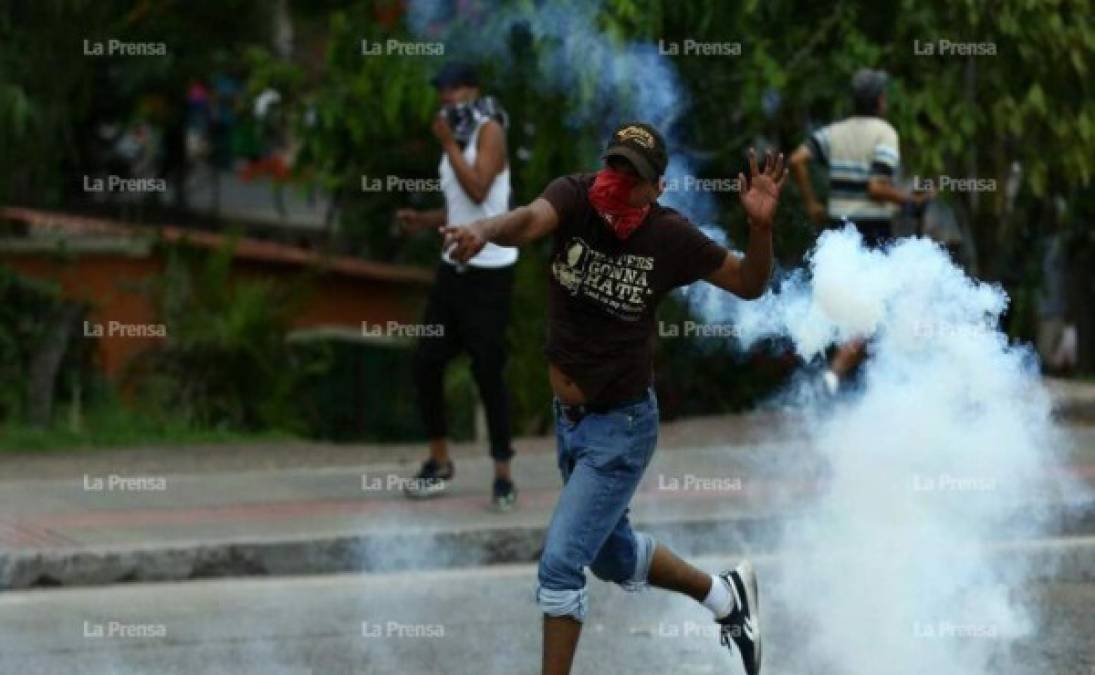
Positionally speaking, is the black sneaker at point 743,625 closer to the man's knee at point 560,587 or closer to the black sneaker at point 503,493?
the man's knee at point 560,587

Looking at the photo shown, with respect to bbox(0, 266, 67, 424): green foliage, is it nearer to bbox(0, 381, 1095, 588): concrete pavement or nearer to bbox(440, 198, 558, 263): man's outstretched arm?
bbox(0, 381, 1095, 588): concrete pavement

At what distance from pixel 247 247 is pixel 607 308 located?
10624 mm

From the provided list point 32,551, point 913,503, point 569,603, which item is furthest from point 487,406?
point 569,603

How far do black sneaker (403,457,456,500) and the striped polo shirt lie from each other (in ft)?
6.94

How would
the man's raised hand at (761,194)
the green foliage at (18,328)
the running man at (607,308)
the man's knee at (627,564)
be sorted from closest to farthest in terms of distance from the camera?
the man's raised hand at (761,194)
the running man at (607,308)
the man's knee at (627,564)
the green foliage at (18,328)

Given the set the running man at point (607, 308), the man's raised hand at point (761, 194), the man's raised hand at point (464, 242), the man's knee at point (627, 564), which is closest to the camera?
the man's raised hand at point (464, 242)

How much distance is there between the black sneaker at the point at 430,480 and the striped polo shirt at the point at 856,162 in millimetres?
2114

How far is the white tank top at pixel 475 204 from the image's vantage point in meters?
9.03

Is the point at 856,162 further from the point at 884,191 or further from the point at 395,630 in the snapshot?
the point at 395,630

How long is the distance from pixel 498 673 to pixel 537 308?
209 inches

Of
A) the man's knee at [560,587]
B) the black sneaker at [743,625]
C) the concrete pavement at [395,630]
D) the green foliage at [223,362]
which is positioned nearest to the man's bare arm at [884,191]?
the concrete pavement at [395,630]

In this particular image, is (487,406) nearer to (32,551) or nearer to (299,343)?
(32,551)

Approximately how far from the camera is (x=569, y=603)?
601 cm

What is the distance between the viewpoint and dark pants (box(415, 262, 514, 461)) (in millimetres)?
9086
